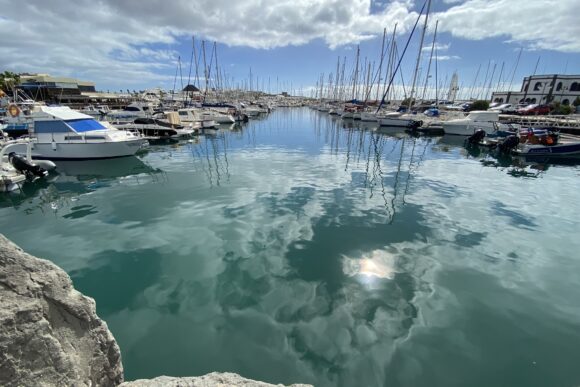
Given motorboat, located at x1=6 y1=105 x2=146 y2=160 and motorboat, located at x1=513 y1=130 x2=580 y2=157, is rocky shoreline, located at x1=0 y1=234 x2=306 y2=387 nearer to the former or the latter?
motorboat, located at x1=6 y1=105 x2=146 y2=160

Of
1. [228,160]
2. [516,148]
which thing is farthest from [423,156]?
[228,160]

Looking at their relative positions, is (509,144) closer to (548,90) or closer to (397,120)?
(397,120)

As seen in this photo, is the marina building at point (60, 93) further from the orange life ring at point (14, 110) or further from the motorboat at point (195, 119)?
the orange life ring at point (14, 110)

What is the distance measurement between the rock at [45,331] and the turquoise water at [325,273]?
225cm

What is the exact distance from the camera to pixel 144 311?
6.55 meters

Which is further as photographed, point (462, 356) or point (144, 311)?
point (144, 311)

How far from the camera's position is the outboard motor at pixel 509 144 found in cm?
2780

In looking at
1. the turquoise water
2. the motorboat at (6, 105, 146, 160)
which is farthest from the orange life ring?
the turquoise water

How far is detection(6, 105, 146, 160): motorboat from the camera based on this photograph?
21156 millimetres

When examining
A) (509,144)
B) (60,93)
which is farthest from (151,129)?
(60,93)

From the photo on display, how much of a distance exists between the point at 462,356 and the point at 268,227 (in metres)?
6.93

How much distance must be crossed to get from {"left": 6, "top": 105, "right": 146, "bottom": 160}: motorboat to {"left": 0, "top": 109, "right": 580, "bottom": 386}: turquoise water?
17.2 feet

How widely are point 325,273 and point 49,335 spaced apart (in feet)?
20.4

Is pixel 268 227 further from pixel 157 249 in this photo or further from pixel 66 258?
pixel 66 258
